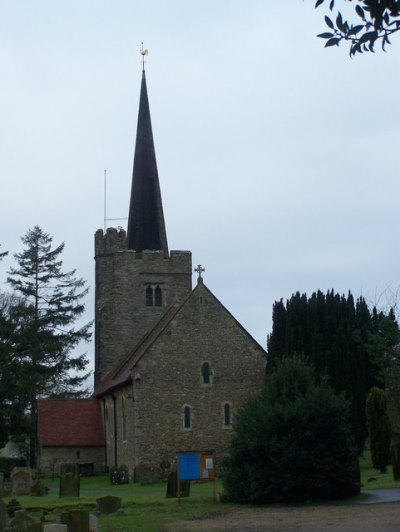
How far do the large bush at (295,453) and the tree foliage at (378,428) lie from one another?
26.8 feet

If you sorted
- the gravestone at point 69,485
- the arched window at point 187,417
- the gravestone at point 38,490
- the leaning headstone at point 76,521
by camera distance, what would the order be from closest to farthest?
the leaning headstone at point 76,521
the gravestone at point 69,485
the gravestone at point 38,490
the arched window at point 187,417

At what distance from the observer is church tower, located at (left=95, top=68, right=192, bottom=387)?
5250cm

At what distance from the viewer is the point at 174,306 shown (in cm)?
4912

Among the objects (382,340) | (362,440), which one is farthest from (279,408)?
(362,440)

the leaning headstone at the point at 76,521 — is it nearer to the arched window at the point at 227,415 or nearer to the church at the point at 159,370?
the church at the point at 159,370

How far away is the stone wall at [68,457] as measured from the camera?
47.4 metres

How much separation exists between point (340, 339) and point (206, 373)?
25.6 ft

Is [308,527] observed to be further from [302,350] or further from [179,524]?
[302,350]

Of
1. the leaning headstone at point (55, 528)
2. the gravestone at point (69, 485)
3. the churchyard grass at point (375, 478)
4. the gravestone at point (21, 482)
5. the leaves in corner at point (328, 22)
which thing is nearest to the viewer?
the leaves in corner at point (328, 22)

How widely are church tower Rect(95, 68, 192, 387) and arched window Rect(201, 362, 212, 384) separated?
9502 mm

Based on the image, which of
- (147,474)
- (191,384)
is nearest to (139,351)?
(191,384)

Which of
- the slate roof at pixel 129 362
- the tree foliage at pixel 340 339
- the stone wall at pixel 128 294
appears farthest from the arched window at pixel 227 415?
the stone wall at pixel 128 294

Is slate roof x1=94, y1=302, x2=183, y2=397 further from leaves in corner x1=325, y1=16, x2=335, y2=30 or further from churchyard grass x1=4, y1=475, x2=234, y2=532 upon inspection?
leaves in corner x1=325, y1=16, x2=335, y2=30

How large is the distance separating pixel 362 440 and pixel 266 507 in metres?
14.7
